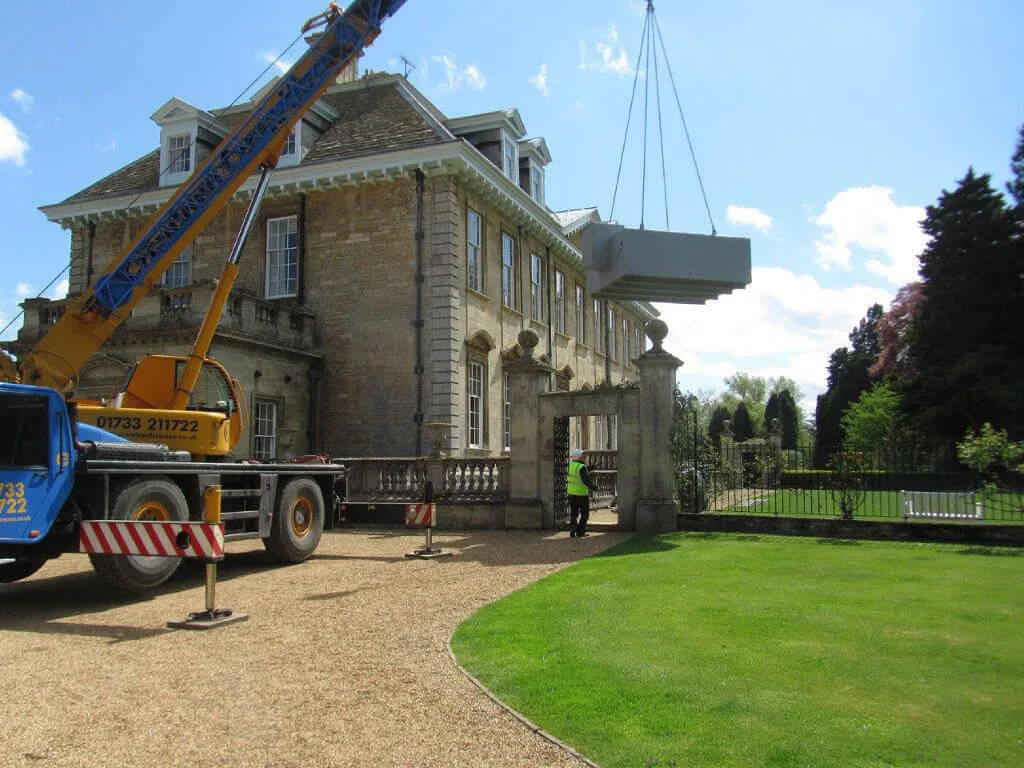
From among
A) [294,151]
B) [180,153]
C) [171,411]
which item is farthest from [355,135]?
[171,411]

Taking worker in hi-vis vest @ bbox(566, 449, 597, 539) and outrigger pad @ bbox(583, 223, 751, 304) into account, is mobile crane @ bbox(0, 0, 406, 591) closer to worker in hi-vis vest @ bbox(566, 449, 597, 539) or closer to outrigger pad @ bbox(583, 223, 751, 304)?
worker in hi-vis vest @ bbox(566, 449, 597, 539)

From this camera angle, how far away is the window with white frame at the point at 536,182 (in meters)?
27.5

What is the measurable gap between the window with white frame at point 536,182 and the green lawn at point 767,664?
1975 centimetres

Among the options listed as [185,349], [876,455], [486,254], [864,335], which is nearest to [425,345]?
[486,254]

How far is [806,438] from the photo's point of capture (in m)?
73.3

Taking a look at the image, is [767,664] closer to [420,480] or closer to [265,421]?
[420,480]

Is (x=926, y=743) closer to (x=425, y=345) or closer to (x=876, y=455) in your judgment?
(x=876, y=455)

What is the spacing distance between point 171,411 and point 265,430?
9122mm

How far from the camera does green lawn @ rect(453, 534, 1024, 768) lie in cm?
433

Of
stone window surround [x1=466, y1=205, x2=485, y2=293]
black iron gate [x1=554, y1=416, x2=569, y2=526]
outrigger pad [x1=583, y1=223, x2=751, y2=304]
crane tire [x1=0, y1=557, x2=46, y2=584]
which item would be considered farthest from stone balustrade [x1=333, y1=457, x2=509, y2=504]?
crane tire [x1=0, y1=557, x2=46, y2=584]

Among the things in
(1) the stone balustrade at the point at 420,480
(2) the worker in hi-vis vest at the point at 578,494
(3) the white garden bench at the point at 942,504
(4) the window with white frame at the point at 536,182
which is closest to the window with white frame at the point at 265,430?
(1) the stone balustrade at the point at 420,480

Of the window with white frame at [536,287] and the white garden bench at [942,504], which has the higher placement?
the window with white frame at [536,287]

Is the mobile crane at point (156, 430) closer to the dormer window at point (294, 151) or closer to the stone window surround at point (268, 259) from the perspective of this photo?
the dormer window at point (294, 151)

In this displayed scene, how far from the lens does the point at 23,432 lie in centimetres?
821
